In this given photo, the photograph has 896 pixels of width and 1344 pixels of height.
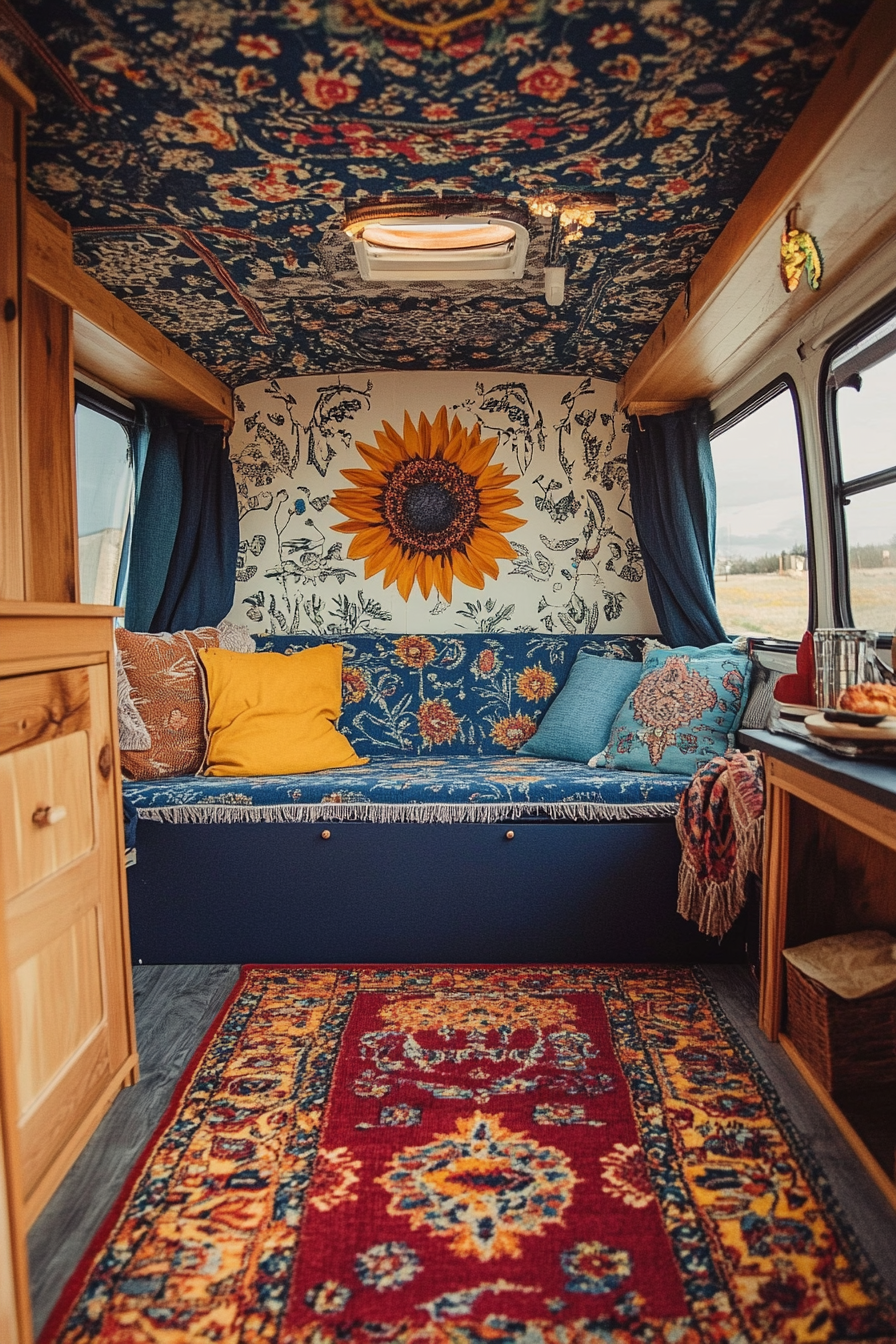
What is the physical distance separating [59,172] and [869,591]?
2.42 metres

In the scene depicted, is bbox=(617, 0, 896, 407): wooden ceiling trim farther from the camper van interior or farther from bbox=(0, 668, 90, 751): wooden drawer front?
bbox=(0, 668, 90, 751): wooden drawer front

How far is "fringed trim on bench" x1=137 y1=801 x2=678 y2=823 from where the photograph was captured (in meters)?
2.73

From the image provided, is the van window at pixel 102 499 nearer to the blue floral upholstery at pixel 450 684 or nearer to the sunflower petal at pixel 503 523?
the blue floral upholstery at pixel 450 684

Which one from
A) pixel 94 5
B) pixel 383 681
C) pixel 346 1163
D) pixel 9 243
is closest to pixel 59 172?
pixel 9 243

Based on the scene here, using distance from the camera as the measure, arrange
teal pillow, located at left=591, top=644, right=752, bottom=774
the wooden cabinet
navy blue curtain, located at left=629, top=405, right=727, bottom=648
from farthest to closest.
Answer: navy blue curtain, located at left=629, top=405, right=727, bottom=648 < teal pillow, located at left=591, top=644, right=752, bottom=774 < the wooden cabinet

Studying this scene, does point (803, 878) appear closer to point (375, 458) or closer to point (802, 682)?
point (802, 682)

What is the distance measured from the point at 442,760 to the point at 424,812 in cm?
66

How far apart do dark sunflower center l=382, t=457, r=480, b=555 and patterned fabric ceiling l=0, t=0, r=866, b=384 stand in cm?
104

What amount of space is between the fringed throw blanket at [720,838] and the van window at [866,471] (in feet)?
1.88

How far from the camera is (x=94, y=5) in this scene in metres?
1.57

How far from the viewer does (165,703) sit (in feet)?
10.2

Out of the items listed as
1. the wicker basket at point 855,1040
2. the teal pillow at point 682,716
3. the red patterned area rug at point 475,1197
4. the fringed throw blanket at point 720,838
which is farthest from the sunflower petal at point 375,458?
the wicker basket at point 855,1040

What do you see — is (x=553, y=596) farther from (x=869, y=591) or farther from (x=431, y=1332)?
(x=431, y=1332)

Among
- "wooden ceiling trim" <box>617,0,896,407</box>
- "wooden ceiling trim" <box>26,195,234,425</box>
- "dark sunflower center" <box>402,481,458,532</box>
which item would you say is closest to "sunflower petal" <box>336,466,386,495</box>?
"dark sunflower center" <box>402,481,458,532</box>
